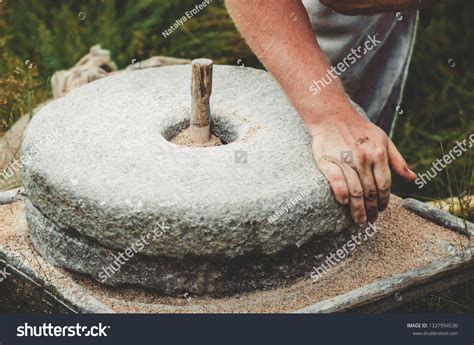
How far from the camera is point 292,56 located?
8.94 feet

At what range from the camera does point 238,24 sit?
2.81 metres

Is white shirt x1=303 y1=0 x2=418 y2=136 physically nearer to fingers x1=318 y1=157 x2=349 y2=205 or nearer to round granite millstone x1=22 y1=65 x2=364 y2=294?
round granite millstone x1=22 y1=65 x2=364 y2=294

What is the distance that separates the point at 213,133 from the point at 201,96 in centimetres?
22

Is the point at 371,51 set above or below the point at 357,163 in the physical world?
below

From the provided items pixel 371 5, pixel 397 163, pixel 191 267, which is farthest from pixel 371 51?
pixel 191 267

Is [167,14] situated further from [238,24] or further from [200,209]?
[200,209]

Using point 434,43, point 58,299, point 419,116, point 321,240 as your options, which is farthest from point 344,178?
point 434,43

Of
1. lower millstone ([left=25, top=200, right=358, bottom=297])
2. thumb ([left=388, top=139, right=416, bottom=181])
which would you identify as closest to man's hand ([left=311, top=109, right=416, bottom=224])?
thumb ([left=388, top=139, right=416, bottom=181])

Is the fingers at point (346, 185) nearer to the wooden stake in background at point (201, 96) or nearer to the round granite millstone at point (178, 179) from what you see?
the round granite millstone at point (178, 179)

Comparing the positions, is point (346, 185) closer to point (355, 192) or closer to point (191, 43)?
point (355, 192)

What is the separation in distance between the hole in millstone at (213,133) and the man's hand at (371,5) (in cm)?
56

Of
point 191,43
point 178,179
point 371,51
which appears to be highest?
point 178,179

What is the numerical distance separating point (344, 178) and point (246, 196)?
0.31 metres

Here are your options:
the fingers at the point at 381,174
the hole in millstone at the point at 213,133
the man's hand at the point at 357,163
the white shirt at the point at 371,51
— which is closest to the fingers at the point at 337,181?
the man's hand at the point at 357,163
